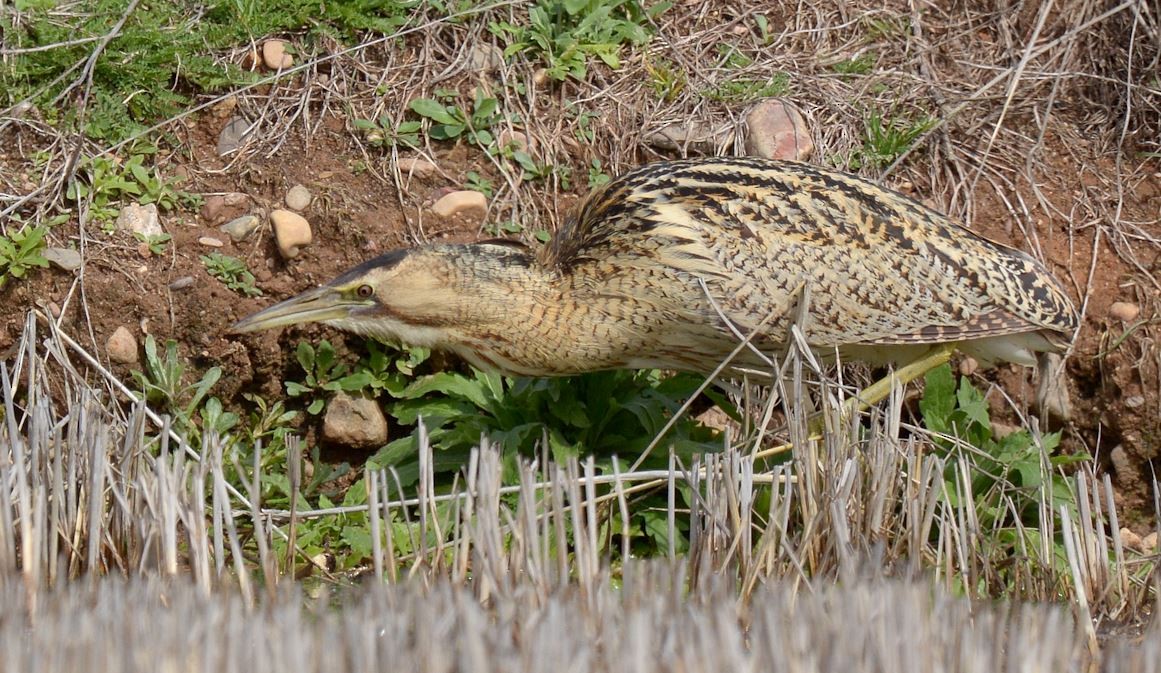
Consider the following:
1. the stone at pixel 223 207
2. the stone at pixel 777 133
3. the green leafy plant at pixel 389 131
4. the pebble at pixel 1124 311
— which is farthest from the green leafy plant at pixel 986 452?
the stone at pixel 223 207

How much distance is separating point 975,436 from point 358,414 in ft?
6.94

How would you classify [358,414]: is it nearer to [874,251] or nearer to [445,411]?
[445,411]

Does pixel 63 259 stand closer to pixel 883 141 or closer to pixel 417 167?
pixel 417 167

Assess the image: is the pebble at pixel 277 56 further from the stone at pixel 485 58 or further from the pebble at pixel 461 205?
the pebble at pixel 461 205

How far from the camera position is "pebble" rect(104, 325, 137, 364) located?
5.09m

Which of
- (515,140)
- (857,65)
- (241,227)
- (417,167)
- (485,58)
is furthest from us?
(857,65)

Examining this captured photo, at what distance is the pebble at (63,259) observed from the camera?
5.11 metres

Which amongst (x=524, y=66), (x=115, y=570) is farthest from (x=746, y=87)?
(x=115, y=570)

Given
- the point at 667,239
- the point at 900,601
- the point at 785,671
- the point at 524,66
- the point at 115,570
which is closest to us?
the point at 785,671

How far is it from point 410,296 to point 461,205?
882mm

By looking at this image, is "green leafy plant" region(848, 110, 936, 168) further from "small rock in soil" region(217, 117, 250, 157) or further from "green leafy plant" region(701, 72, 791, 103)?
"small rock in soil" region(217, 117, 250, 157)

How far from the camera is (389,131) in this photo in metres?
5.67

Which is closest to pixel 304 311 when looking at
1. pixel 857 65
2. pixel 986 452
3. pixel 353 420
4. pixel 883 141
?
pixel 353 420

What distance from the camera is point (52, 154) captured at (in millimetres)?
5359
